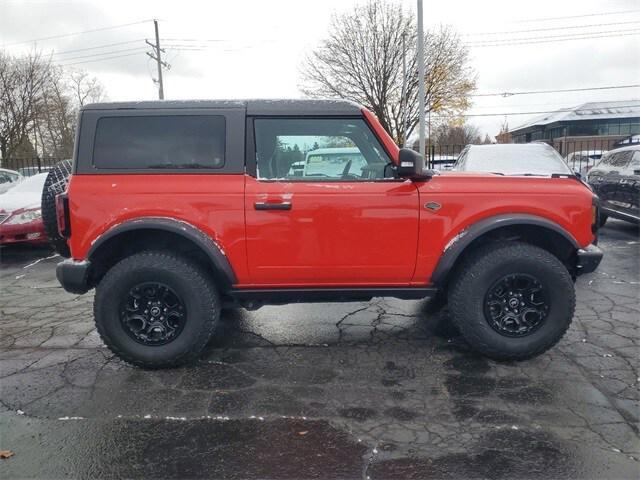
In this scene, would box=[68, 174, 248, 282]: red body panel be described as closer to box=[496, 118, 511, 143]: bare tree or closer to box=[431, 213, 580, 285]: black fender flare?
box=[431, 213, 580, 285]: black fender flare

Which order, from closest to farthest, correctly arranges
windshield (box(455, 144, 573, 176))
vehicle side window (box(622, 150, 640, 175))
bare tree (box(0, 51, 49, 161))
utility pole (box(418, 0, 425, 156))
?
Answer: windshield (box(455, 144, 573, 176)), vehicle side window (box(622, 150, 640, 175)), utility pole (box(418, 0, 425, 156)), bare tree (box(0, 51, 49, 161))

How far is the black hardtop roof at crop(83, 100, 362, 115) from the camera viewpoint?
3445 millimetres

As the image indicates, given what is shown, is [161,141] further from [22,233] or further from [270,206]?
[22,233]

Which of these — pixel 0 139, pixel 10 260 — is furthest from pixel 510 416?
pixel 0 139

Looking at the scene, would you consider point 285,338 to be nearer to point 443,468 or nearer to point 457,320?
point 457,320

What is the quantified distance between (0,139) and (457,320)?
108 ft

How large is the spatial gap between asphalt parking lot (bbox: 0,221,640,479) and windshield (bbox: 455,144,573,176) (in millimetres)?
3417

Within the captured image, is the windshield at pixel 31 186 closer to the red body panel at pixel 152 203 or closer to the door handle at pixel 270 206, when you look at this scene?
the red body panel at pixel 152 203

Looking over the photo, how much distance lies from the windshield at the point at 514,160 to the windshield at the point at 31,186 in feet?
25.5

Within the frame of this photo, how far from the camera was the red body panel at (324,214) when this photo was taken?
3.33 meters

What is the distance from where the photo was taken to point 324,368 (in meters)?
3.49

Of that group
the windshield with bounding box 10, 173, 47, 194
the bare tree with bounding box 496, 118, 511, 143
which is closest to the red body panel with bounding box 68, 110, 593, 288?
the windshield with bounding box 10, 173, 47, 194

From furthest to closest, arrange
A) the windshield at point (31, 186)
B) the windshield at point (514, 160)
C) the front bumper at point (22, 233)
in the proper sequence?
the windshield at point (31, 186) < the front bumper at point (22, 233) < the windshield at point (514, 160)

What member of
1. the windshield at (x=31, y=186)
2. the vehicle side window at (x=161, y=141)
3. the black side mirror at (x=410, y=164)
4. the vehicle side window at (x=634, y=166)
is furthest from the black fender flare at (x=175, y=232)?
the vehicle side window at (x=634, y=166)
